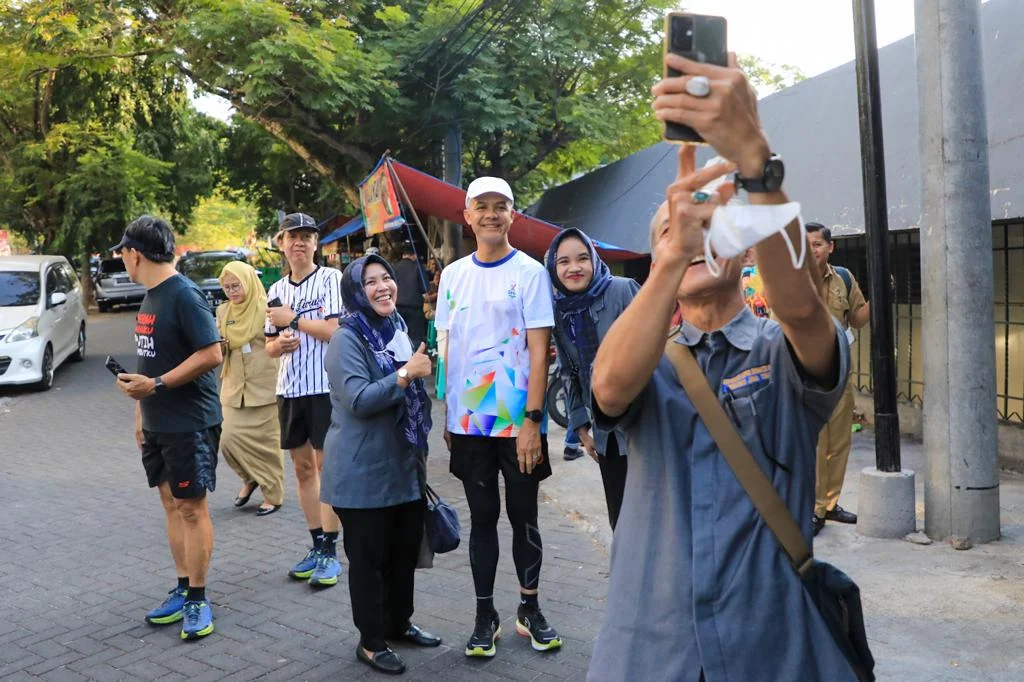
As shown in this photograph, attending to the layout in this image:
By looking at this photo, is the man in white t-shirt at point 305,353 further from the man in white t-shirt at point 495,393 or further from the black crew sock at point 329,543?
the man in white t-shirt at point 495,393

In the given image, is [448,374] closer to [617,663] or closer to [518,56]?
[617,663]

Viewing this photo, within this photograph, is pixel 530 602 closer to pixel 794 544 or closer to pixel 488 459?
pixel 488 459

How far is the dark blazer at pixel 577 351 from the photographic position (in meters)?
4.39

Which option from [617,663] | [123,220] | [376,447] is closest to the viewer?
[617,663]

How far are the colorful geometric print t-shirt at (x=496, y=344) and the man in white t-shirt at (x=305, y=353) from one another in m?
1.38

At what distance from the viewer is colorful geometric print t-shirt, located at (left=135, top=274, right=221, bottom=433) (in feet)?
15.3

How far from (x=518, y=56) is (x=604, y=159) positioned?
5.47m

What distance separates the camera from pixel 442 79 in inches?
603

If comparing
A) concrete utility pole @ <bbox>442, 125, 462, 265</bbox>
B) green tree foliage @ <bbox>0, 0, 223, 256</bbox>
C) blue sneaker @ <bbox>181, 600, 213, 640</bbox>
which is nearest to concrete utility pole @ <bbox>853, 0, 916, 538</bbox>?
blue sneaker @ <bbox>181, 600, 213, 640</bbox>

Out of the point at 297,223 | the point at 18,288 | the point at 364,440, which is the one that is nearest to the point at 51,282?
the point at 18,288

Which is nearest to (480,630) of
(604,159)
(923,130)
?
(923,130)

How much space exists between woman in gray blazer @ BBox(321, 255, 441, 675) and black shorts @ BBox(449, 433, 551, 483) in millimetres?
179

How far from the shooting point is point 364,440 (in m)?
4.31

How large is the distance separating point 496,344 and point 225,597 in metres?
2.22
